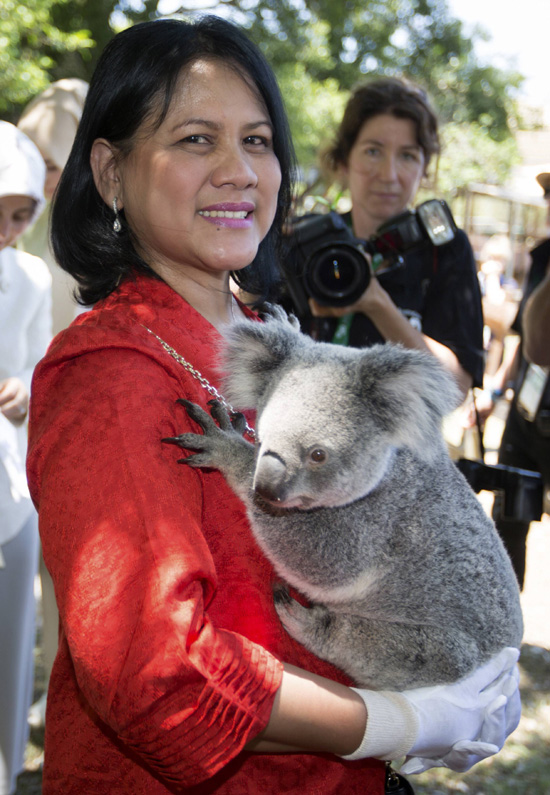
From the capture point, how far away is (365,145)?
238cm

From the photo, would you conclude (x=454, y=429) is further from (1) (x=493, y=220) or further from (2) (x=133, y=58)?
(1) (x=493, y=220)

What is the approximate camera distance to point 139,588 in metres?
0.76

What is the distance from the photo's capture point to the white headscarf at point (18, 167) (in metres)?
2.18

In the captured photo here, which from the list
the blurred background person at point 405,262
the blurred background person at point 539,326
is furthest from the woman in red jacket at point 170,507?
the blurred background person at point 539,326

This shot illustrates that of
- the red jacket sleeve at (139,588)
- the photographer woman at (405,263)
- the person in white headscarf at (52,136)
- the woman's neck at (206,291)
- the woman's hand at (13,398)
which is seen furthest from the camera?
the person in white headscarf at (52,136)

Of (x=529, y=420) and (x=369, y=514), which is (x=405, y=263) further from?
(x=369, y=514)

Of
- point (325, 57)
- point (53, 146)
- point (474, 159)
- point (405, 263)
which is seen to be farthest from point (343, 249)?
point (474, 159)

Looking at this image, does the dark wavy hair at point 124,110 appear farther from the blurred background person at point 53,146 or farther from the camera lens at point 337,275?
the blurred background person at point 53,146

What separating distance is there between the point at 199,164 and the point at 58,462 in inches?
20.5

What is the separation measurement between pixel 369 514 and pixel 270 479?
24cm

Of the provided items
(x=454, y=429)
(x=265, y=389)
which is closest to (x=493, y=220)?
(x=454, y=429)

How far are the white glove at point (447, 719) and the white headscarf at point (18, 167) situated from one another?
1861 mm

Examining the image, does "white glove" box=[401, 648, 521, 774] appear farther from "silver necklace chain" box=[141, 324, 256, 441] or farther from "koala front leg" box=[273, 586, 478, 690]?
"silver necklace chain" box=[141, 324, 256, 441]

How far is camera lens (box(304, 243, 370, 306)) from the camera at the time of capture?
6.27 ft
